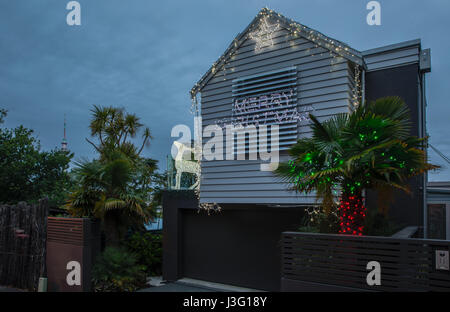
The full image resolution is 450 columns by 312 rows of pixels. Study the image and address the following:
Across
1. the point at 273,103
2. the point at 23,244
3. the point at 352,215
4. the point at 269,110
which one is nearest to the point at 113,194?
the point at 23,244

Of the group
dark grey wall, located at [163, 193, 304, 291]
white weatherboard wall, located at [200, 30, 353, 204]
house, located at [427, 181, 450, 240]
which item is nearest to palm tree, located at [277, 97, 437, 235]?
white weatherboard wall, located at [200, 30, 353, 204]

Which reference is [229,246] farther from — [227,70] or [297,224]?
[227,70]

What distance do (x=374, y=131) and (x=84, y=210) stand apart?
7.10 m

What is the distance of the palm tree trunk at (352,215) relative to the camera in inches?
186

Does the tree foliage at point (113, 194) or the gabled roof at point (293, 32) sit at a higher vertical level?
the gabled roof at point (293, 32)

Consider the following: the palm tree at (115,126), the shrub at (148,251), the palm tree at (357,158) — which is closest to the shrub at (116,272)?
the shrub at (148,251)

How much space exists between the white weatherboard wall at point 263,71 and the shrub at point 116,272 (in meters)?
2.53

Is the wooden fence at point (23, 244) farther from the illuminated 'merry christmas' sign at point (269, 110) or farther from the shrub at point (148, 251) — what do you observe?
the illuminated 'merry christmas' sign at point (269, 110)

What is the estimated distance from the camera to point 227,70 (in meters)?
8.02

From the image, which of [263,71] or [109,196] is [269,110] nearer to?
[263,71]

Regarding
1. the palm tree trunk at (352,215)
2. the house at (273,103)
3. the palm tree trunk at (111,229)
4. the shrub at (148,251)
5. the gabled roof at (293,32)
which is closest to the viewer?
the palm tree trunk at (352,215)

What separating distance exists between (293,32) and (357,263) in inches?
195

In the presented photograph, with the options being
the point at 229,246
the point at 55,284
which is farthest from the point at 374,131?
the point at 55,284

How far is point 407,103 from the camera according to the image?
7.19 metres
